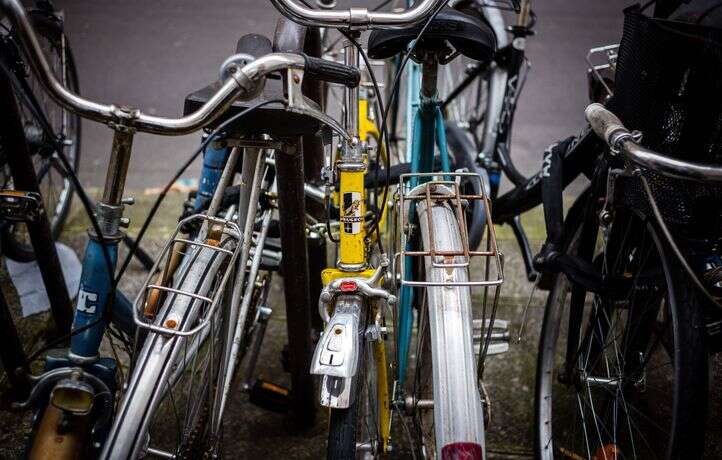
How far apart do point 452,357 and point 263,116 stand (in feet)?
2.40

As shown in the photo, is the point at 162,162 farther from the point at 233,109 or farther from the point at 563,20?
the point at 563,20

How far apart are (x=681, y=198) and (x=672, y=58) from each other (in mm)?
354

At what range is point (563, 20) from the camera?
22.7 feet

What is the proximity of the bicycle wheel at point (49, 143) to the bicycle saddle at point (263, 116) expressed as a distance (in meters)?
0.99

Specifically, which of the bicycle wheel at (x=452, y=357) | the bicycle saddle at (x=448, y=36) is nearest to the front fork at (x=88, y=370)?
the bicycle wheel at (x=452, y=357)

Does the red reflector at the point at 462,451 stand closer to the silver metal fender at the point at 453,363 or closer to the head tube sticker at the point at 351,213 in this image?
the silver metal fender at the point at 453,363

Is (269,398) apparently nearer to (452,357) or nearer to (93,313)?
(93,313)

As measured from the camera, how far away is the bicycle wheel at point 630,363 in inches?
→ 58.1

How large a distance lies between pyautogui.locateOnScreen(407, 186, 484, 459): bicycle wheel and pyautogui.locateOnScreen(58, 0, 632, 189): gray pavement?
3.23 metres

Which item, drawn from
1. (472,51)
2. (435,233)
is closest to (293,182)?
(435,233)

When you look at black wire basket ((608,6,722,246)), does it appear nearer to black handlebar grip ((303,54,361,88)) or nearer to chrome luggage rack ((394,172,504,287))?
chrome luggage rack ((394,172,504,287))

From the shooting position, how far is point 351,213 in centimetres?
158

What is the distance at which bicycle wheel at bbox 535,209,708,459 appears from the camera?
1.48 metres

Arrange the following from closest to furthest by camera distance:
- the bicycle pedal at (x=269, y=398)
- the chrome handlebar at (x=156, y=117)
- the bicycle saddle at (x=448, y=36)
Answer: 1. the chrome handlebar at (x=156, y=117)
2. the bicycle saddle at (x=448, y=36)
3. the bicycle pedal at (x=269, y=398)
